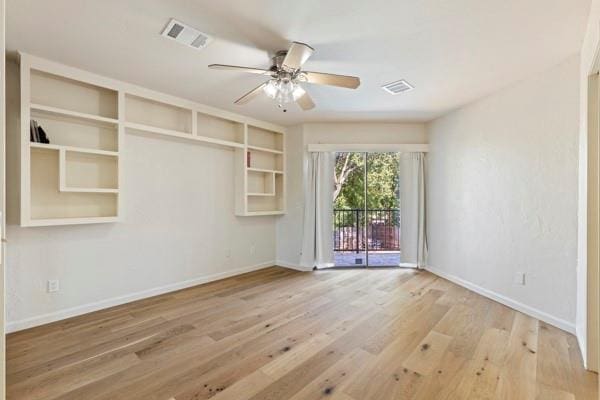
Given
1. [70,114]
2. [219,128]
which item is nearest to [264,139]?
[219,128]

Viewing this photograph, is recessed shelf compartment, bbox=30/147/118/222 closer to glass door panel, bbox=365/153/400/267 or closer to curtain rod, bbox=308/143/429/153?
curtain rod, bbox=308/143/429/153

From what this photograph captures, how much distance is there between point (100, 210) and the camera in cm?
313

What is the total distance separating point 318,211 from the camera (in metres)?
4.80

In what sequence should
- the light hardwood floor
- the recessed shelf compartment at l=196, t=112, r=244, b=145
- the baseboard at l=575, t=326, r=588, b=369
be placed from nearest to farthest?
the light hardwood floor → the baseboard at l=575, t=326, r=588, b=369 → the recessed shelf compartment at l=196, t=112, r=244, b=145

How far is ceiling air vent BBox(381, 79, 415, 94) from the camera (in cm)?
314

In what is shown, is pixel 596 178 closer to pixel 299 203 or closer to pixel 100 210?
pixel 299 203

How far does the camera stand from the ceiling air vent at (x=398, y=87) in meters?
3.14

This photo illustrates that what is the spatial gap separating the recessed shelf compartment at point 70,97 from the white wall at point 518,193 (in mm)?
4251

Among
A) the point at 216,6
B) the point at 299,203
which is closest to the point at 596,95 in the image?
the point at 216,6

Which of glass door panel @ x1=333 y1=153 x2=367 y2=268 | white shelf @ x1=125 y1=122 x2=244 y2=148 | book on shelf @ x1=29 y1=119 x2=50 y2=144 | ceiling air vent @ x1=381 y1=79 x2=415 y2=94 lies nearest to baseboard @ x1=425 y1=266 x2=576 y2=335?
glass door panel @ x1=333 y1=153 x2=367 y2=268

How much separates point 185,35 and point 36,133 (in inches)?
64.3

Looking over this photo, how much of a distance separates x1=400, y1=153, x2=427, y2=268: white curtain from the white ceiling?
5.24 feet

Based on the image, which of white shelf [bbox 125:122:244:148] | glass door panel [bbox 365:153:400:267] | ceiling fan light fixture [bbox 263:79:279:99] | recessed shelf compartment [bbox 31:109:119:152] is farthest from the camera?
glass door panel [bbox 365:153:400:267]

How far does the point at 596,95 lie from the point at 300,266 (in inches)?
154
